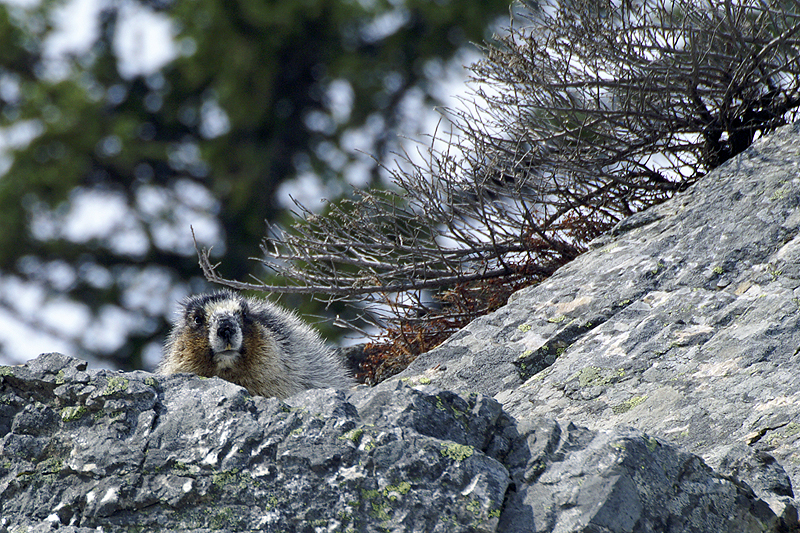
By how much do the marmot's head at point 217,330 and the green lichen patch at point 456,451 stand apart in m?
1.93

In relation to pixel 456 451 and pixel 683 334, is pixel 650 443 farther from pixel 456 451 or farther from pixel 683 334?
pixel 683 334

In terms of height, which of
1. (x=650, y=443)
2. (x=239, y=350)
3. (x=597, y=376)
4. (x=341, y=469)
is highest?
(x=239, y=350)

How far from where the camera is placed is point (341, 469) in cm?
228

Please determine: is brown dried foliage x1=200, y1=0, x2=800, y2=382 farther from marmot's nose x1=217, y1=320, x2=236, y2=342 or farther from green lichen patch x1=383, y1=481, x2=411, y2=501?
green lichen patch x1=383, y1=481, x2=411, y2=501

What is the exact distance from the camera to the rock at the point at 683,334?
2.81m

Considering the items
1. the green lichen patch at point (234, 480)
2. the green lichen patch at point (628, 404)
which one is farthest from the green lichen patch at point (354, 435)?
the green lichen patch at point (628, 404)

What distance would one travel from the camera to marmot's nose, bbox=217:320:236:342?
3886 millimetres

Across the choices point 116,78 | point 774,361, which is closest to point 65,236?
point 116,78

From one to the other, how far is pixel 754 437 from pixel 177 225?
10.7 m

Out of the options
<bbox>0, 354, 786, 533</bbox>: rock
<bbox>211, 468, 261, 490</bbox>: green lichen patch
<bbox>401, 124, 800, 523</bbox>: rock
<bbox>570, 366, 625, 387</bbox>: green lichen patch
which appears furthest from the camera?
<bbox>570, 366, 625, 387</bbox>: green lichen patch

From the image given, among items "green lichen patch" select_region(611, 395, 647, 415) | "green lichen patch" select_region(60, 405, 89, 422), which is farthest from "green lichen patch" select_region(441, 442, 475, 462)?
"green lichen patch" select_region(60, 405, 89, 422)

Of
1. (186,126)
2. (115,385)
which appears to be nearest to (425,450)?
(115,385)

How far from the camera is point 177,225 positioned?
39.5ft

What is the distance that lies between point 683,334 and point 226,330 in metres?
2.30
